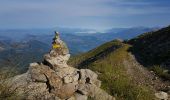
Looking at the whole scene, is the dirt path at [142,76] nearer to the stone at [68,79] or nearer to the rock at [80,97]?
the stone at [68,79]

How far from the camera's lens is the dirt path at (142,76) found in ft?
106

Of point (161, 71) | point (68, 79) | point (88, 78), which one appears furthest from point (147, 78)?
point (68, 79)

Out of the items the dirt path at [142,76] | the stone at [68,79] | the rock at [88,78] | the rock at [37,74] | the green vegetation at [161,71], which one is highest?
the rock at [37,74]

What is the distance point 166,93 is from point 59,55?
968 cm

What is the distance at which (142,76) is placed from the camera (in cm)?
3634

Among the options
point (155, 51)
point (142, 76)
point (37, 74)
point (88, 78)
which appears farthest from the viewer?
point (155, 51)

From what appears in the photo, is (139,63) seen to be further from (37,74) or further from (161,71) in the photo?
(37,74)

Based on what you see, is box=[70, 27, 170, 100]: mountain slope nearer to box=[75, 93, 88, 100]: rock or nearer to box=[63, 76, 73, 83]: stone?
box=[75, 93, 88, 100]: rock

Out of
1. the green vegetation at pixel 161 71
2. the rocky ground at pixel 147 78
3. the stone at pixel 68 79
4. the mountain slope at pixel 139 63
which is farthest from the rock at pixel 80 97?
the green vegetation at pixel 161 71

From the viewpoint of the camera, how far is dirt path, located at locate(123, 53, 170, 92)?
32.2 meters

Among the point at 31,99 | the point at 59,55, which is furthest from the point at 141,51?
the point at 31,99

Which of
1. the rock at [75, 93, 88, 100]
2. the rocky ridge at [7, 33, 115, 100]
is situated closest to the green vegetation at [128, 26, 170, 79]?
the rocky ridge at [7, 33, 115, 100]

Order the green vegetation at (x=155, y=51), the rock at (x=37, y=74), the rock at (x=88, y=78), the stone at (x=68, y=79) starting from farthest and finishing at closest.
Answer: the green vegetation at (x=155, y=51) → the rock at (x=88, y=78) → the stone at (x=68, y=79) → the rock at (x=37, y=74)

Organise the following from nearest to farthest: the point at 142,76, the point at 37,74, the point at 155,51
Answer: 1. the point at 37,74
2. the point at 142,76
3. the point at 155,51
